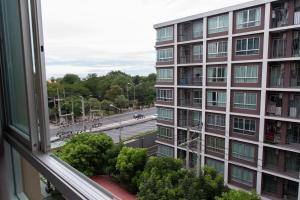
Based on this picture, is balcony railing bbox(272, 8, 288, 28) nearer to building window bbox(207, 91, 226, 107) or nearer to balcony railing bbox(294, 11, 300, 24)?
balcony railing bbox(294, 11, 300, 24)

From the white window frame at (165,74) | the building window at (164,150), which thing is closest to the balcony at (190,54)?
the white window frame at (165,74)

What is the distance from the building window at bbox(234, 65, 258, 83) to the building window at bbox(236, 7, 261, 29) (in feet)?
2.65

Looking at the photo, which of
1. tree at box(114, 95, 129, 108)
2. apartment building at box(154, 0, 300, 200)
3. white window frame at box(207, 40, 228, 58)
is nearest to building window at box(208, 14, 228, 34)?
apartment building at box(154, 0, 300, 200)

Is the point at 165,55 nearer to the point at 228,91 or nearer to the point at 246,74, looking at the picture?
the point at 228,91

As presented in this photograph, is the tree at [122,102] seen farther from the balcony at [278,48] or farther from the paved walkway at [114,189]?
the balcony at [278,48]

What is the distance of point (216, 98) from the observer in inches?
193

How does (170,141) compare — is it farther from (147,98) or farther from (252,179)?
(147,98)

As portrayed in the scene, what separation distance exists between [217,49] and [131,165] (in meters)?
3.04

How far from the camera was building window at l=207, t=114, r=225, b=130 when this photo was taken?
15.8ft

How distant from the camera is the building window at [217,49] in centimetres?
469

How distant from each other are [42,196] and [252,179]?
14.6ft

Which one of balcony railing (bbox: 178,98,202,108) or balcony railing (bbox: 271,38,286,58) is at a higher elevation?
balcony railing (bbox: 271,38,286,58)

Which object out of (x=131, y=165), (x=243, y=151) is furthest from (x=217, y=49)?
(x=131, y=165)

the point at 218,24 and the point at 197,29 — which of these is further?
the point at 197,29
